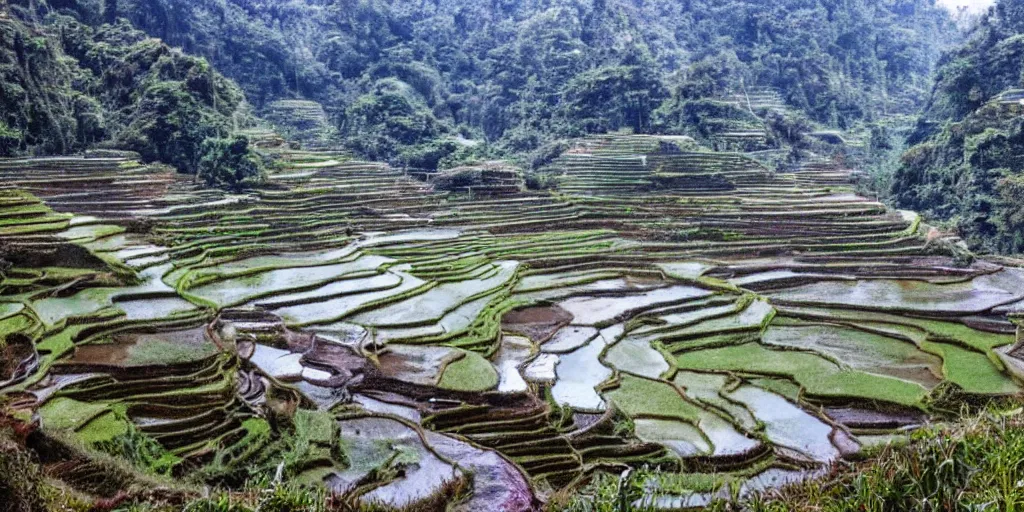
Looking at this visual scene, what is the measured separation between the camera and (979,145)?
31.0 m

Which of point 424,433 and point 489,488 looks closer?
point 489,488

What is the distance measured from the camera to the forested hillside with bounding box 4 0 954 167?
152ft

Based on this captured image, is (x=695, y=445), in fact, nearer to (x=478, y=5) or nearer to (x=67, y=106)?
(x=67, y=106)

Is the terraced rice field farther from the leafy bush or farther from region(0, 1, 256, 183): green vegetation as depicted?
region(0, 1, 256, 183): green vegetation

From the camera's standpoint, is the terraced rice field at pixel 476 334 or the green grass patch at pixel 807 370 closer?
the terraced rice field at pixel 476 334

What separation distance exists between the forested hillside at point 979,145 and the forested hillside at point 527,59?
41.3ft

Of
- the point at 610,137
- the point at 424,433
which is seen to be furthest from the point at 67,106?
the point at 424,433

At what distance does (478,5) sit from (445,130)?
21839 mm

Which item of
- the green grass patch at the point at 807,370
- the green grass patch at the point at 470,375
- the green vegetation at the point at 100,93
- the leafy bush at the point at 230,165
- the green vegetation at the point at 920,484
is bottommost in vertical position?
the green grass patch at the point at 807,370

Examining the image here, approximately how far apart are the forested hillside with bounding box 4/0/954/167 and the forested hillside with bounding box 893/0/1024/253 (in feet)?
41.3

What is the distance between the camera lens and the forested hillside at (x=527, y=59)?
4622 cm

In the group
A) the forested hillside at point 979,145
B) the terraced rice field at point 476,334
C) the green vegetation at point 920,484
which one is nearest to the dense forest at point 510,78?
the forested hillside at point 979,145

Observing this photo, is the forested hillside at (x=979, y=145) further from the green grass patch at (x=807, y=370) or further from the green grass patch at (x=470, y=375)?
the green grass patch at (x=470, y=375)

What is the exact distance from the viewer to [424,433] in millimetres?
11320
